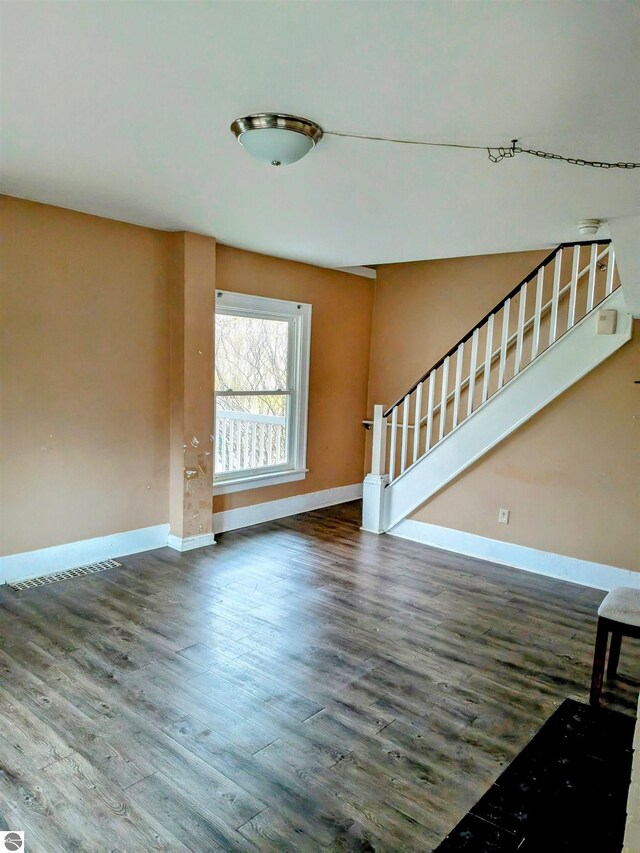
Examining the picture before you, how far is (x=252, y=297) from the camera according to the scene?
4.95 metres

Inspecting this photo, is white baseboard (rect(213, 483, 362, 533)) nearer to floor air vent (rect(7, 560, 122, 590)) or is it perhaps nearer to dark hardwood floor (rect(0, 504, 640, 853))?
dark hardwood floor (rect(0, 504, 640, 853))

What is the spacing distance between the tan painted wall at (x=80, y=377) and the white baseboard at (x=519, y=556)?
87.9 inches

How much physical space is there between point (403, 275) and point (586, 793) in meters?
5.16

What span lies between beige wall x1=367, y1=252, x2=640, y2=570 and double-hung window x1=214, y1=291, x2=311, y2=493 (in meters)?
1.49

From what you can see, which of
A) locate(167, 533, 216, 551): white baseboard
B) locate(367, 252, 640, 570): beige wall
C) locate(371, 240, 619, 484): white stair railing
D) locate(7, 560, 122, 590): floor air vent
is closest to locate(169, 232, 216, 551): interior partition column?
locate(167, 533, 216, 551): white baseboard

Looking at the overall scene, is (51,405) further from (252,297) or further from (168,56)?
(168,56)

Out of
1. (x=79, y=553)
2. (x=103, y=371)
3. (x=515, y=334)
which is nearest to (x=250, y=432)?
(x=103, y=371)

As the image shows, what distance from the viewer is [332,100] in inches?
77.8

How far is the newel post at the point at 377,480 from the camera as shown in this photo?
5.07 meters

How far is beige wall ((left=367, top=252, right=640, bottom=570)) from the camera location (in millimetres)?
3934

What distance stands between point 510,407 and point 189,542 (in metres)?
2.75

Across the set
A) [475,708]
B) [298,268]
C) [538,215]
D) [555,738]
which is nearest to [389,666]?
[475,708]

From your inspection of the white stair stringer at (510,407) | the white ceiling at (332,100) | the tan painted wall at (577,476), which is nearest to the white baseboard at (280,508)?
the white stair stringer at (510,407)

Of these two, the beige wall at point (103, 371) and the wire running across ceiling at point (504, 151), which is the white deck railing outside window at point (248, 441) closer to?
the beige wall at point (103, 371)
